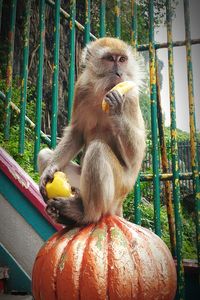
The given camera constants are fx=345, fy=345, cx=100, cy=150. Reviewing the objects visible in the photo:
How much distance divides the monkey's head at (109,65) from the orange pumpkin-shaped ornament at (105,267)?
128cm

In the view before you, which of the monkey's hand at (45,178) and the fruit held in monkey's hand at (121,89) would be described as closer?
the fruit held in monkey's hand at (121,89)

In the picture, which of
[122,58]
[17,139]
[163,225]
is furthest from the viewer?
[163,225]

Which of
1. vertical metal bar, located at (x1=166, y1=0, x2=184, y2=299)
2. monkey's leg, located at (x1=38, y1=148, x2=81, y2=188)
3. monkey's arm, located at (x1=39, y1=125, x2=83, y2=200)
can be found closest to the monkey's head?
vertical metal bar, located at (x1=166, y1=0, x2=184, y2=299)

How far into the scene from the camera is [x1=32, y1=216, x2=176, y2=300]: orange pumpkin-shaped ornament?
5.96ft

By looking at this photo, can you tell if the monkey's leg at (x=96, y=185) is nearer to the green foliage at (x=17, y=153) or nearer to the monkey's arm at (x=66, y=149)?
the monkey's arm at (x=66, y=149)

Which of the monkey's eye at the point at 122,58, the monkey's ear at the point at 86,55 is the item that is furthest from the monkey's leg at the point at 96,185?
the monkey's ear at the point at 86,55

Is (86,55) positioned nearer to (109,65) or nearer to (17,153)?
(109,65)

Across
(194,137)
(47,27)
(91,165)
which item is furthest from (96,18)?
(91,165)

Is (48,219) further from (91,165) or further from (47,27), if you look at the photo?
(47,27)

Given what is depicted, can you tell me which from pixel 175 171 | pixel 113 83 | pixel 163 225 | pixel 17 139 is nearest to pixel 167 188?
pixel 175 171

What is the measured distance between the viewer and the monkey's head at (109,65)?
283cm

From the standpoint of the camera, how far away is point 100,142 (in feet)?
7.66

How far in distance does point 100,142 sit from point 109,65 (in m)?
0.89

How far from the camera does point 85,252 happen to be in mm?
1904
